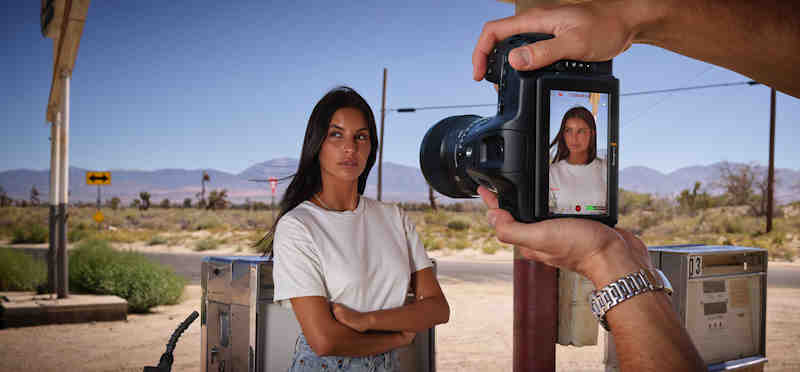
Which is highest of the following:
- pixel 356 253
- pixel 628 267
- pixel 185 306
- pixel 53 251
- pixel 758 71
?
pixel 758 71

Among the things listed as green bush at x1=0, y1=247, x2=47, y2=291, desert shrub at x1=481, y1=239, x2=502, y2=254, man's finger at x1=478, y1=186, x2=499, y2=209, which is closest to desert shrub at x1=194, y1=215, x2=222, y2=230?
desert shrub at x1=481, y1=239, x2=502, y2=254

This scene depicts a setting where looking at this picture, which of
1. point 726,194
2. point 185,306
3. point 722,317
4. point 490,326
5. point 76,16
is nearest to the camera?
point 722,317

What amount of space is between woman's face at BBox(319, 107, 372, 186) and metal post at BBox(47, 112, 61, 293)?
5.78 meters

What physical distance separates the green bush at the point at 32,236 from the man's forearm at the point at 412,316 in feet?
74.1

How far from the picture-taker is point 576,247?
2.85 ft

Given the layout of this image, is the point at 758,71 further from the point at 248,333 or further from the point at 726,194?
the point at 726,194

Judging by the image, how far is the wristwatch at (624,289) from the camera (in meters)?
0.77

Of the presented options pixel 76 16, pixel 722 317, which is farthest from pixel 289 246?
pixel 76 16

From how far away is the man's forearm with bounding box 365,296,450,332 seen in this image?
5.74 feet

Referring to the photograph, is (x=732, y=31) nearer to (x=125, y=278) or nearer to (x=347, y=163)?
(x=347, y=163)

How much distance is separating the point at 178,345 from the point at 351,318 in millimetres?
4713

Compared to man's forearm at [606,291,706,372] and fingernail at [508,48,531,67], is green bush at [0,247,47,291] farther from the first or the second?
man's forearm at [606,291,706,372]

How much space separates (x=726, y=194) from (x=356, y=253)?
3470 cm

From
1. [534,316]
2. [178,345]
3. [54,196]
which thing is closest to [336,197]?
[534,316]
